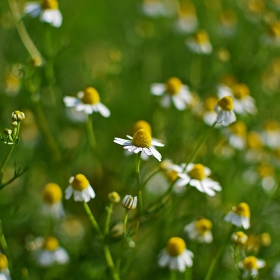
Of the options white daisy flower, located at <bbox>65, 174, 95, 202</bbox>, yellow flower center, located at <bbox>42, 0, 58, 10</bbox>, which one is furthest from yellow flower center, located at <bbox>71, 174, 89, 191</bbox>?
yellow flower center, located at <bbox>42, 0, 58, 10</bbox>

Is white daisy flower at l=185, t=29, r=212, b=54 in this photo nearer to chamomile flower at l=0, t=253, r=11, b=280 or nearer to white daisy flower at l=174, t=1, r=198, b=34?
white daisy flower at l=174, t=1, r=198, b=34

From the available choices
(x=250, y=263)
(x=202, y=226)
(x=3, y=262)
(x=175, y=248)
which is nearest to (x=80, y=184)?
(x=3, y=262)

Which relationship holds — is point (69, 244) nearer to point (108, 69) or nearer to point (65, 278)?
point (65, 278)

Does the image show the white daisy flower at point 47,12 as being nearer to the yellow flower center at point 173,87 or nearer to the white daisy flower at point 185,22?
the yellow flower center at point 173,87

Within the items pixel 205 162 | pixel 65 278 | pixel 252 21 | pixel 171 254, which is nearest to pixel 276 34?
pixel 252 21

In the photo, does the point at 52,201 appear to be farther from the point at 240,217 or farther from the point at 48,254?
the point at 240,217
